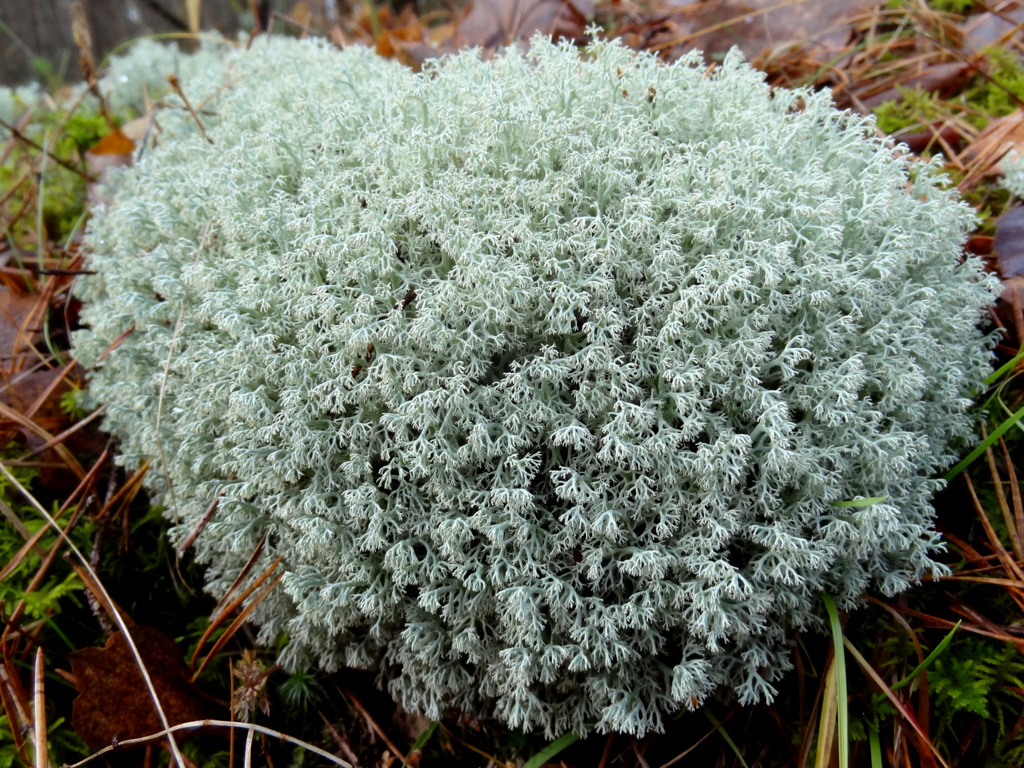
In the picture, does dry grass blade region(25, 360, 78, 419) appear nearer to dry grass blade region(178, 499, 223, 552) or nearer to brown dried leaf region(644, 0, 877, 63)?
dry grass blade region(178, 499, 223, 552)

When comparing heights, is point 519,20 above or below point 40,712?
above

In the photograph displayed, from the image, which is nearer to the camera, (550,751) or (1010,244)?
(550,751)

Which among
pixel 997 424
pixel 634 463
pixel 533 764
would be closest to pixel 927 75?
pixel 997 424

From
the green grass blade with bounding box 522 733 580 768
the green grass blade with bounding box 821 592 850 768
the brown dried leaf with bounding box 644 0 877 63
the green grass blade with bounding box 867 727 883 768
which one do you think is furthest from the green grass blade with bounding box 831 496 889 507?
the brown dried leaf with bounding box 644 0 877 63

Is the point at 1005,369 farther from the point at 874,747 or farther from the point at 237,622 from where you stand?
the point at 237,622

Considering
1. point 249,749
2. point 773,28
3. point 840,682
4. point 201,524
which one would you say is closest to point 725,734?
point 840,682

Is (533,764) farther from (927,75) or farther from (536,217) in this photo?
(927,75)
